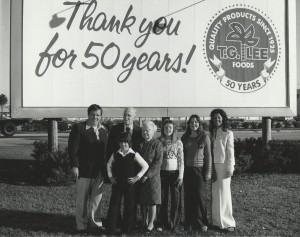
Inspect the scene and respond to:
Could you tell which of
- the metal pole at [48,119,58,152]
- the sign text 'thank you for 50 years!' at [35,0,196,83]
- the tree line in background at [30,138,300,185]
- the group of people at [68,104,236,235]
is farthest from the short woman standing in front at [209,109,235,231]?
the metal pole at [48,119,58,152]

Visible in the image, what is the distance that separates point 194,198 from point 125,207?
1.00 meters

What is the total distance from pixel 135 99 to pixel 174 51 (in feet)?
4.53

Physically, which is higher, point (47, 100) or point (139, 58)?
point (139, 58)

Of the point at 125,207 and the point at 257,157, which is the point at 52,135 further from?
the point at 257,157

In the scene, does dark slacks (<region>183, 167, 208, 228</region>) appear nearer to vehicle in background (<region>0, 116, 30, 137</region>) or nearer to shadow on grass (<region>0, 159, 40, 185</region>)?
shadow on grass (<region>0, 159, 40, 185</region>)

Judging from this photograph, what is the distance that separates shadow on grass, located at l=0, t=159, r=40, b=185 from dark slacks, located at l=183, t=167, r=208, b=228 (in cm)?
445

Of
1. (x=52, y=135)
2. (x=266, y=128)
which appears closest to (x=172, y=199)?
(x=52, y=135)

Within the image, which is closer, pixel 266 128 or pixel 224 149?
pixel 224 149

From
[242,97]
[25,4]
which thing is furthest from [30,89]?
[242,97]

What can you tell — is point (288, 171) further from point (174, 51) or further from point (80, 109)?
point (80, 109)

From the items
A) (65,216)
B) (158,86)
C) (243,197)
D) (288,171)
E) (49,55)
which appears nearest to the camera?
(65,216)

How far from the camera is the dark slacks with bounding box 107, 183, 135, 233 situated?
5.57 m

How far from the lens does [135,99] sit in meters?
9.12

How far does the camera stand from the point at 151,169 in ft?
18.3
